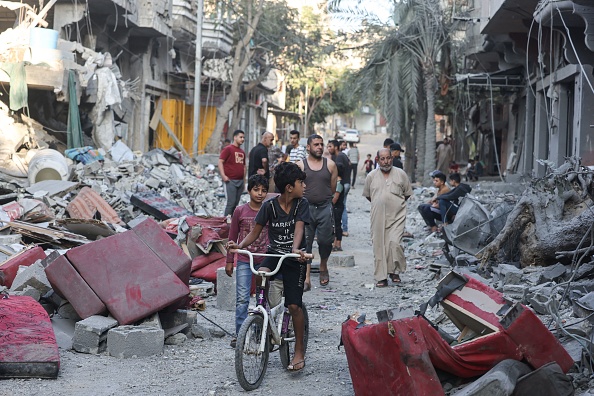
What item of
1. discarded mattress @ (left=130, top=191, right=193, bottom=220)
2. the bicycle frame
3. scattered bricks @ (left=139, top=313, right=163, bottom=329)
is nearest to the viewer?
the bicycle frame

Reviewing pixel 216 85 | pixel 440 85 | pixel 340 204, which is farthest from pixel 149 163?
pixel 216 85

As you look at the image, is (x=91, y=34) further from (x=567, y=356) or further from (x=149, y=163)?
(x=567, y=356)

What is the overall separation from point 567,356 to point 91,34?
786 inches

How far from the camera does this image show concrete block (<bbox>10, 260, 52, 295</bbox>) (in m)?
7.37

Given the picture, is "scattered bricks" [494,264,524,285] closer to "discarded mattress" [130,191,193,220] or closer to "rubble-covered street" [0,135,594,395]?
"rubble-covered street" [0,135,594,395]

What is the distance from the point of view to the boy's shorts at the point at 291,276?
5.72m

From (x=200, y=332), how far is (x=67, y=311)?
45.6 inches

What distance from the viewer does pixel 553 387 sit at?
4.59 m

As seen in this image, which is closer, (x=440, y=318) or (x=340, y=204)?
(x=440, y=318)

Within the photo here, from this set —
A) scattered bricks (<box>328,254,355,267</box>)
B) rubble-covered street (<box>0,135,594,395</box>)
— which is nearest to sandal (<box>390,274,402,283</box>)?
rubble-covered street (<box>0,135,594,395</box>)

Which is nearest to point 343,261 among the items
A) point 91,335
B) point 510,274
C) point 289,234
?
point 510,274

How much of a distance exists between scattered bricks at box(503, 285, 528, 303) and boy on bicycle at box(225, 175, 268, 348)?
8.73 ft

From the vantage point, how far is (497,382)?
4441 mm

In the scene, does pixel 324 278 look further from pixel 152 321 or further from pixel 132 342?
pixel 132 342
